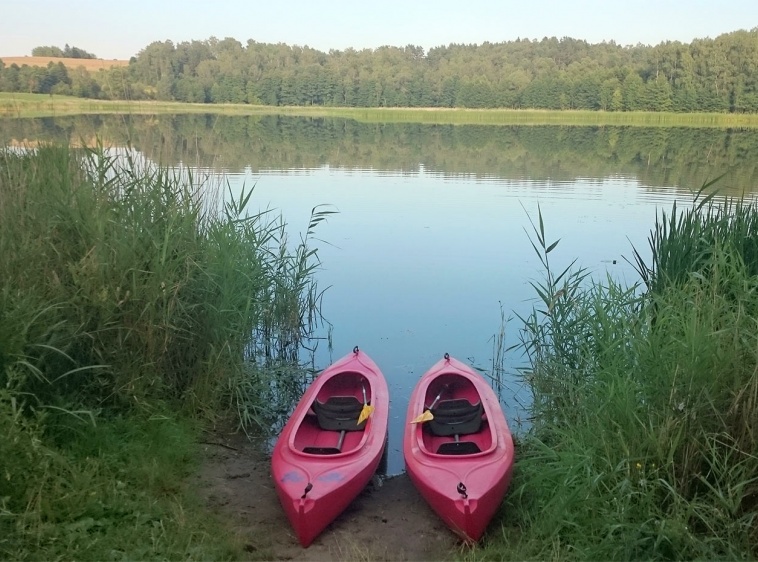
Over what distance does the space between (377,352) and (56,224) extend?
12.7 ft

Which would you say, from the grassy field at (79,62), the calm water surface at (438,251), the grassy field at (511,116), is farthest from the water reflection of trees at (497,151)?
the grassy field at (511,116)

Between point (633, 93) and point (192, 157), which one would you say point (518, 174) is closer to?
point (192, 157)

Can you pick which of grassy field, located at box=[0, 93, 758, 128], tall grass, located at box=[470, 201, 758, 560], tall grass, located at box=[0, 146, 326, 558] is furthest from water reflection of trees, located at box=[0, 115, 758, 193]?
tall grass, located at box=[470, 201, 758, 560]

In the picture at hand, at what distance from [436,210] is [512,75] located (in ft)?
139

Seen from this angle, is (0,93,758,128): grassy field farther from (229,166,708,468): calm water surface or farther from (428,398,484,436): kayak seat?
(428,398,484,436): kayak seat

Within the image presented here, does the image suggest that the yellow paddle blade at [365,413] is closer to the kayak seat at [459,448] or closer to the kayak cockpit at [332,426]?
the kayak cockpit at [332,426]

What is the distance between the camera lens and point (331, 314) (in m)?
8.37

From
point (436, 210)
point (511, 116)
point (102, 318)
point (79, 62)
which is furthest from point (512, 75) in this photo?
point (102, 318)

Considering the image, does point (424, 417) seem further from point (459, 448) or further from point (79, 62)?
point (79, 62)

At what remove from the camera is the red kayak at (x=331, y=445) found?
3.77 m

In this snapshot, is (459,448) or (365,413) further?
(365,413)

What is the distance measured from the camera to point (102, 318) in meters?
4.18

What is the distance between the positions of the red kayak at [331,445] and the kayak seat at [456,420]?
0.39m

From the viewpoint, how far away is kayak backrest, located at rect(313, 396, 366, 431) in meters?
5.00
